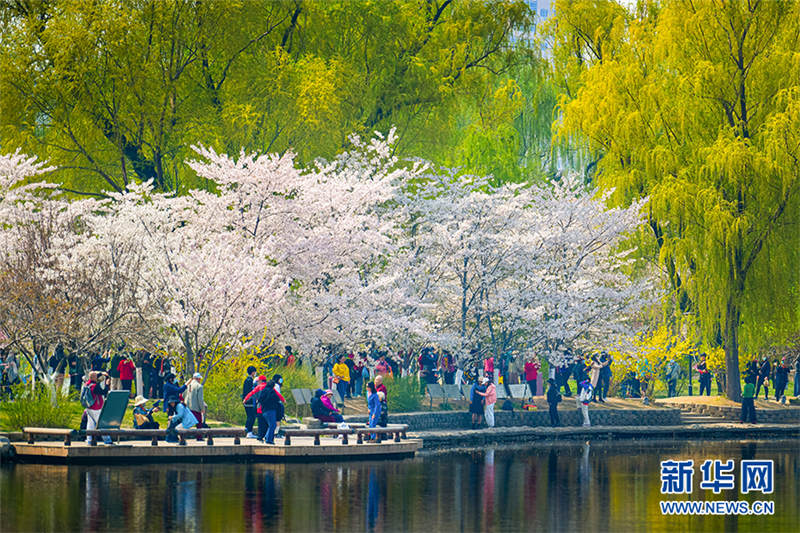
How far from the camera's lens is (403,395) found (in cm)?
3628

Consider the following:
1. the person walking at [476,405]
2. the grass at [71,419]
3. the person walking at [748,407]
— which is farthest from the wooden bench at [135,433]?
the person walking at [748,407]

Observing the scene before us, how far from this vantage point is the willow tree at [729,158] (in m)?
40.3

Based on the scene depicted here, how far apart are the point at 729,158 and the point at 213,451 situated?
70.6 feet

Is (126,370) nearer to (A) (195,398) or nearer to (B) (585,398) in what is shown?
(A) (195,398)

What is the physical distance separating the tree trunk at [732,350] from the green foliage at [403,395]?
11.6 metres

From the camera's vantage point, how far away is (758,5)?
41312 millimetres

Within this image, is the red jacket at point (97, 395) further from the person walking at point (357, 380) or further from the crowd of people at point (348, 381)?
the person walking at point (357, 380)

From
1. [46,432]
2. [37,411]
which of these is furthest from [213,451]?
[37,411]

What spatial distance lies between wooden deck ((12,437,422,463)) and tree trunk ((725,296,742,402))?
671 inches

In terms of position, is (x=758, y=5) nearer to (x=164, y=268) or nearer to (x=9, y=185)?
(x=164, y=268)

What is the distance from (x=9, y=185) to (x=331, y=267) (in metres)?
10.1

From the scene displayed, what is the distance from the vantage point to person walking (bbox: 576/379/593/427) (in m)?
37.1

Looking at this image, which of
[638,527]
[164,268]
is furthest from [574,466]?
[164,268]

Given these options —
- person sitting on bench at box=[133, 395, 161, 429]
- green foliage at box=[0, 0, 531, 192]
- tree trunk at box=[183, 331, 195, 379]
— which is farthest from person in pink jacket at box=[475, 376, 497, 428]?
person sitting on bench at box=[133, 395, 161, 429]
